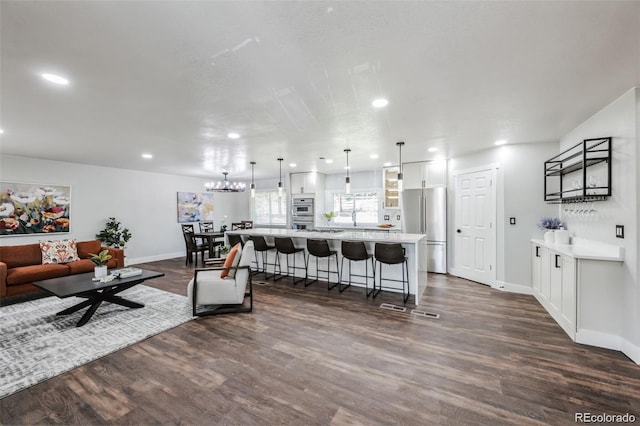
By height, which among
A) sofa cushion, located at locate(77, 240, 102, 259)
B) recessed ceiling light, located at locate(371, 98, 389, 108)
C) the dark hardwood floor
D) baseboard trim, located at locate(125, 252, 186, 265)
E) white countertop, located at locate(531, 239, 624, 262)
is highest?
recessed ceiling light, located at locate(371, 98, 389, 108)

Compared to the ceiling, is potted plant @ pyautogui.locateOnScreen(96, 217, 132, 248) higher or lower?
lower

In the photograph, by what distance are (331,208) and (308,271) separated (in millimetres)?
2919

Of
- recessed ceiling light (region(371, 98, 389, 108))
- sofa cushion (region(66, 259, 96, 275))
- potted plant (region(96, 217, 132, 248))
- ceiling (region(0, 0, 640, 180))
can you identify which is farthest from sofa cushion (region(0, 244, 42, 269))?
recessed ceiling light (region(371, 98, 389, 108))

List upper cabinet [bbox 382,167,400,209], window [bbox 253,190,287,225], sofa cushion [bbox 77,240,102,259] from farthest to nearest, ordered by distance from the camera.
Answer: window [bbox 253,190,287,225]
upper cabinet [bbox 382,167,400,209]
sofa cushion [bbox 77,240,102,259]

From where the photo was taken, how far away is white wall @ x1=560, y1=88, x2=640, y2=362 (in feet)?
8.14

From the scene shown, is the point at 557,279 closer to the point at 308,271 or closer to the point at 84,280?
the point at 308,271

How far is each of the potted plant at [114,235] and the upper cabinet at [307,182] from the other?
439 centimetres

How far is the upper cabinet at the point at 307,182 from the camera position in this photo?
7473 mm

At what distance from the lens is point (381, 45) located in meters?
1.78

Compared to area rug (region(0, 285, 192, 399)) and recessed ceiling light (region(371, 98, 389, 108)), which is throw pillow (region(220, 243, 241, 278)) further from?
recessed ceiling light (region(371, 98, 389, 108))

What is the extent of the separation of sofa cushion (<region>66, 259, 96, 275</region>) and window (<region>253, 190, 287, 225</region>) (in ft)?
16.3

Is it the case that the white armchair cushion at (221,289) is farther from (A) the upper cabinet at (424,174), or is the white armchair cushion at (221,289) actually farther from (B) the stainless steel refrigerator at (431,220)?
→ (A) the upper cabinet at (424,174)

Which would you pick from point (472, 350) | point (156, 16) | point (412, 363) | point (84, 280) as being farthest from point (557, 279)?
point (84, 280)

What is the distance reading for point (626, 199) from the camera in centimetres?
262
